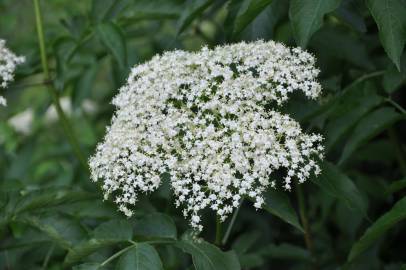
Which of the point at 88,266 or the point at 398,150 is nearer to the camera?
the point at 88,266

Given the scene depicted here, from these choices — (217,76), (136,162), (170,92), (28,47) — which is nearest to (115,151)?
(136,162)

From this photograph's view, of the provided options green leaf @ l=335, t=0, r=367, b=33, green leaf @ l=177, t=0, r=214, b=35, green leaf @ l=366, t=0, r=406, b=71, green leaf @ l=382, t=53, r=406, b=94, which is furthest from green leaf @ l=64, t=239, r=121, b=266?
green leaf @ l=382, t=53, r=406, b=94

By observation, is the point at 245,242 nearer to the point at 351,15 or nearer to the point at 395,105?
the point at 395,105

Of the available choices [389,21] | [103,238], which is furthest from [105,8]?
[389,21]

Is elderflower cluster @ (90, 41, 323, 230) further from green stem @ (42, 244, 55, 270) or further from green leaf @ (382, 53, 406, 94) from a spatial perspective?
green stem @ (42, 244, 55, 270)

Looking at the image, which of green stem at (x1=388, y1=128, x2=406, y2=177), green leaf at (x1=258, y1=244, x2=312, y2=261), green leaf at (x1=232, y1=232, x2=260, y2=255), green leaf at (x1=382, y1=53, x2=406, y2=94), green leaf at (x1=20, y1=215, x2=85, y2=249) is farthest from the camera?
green stem at (x1=388, y1=128, x2=406, y2=177)

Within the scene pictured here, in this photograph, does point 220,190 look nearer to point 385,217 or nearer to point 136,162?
point 136,162

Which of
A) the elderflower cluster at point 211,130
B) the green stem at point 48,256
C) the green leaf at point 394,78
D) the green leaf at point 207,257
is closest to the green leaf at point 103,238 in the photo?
the elderflower cluster at point 211,130
